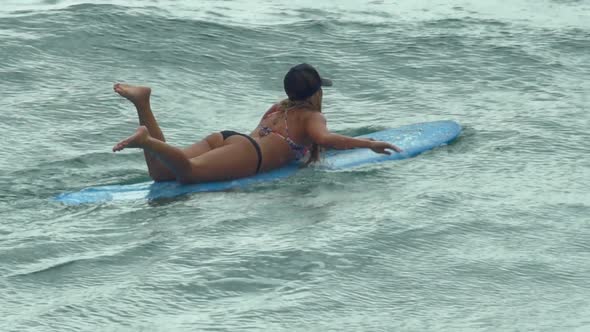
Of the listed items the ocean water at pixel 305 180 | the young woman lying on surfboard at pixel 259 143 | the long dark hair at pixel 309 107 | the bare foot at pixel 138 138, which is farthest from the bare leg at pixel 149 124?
the long dark hair at pixel 309 107

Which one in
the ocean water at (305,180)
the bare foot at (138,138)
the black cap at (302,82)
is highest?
the black cap at (302,82)

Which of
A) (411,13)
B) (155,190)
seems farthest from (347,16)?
(155,190)

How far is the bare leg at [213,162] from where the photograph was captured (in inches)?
347

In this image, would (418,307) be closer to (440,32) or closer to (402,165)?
(402,165)

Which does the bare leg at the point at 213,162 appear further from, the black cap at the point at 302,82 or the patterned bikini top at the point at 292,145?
the black cap at the point at 302,82

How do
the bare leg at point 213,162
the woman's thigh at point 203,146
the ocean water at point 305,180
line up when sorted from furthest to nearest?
the woman's thigh at point 203,146 < the bare leg at point 213,162 < the ocean water at point 305,180

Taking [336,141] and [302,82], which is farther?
[302,82]

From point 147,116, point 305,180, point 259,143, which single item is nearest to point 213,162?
point 259,143

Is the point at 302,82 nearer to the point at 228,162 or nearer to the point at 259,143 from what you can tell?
the point at 259,143

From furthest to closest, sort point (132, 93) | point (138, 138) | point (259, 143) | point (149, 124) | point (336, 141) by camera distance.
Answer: point (259, 143) < point (336, 141) < point (149, 124) < point (132, 93) < point (138, 138)

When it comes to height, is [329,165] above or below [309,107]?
below

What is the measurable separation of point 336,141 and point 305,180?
14.6 inches

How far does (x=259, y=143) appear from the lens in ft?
31.2

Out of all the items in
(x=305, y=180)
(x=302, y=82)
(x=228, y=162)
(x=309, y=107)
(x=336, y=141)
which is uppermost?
(x=302, y=82)
